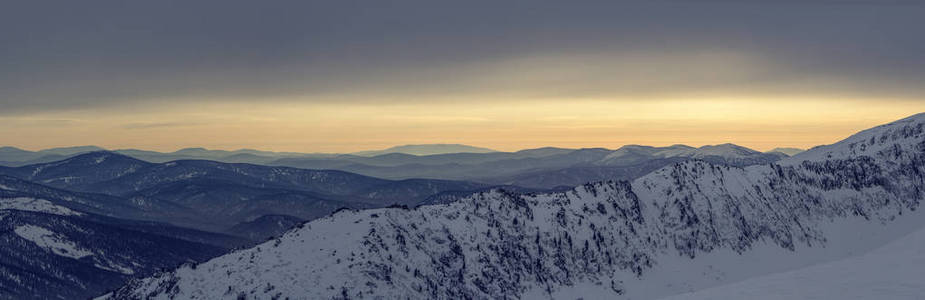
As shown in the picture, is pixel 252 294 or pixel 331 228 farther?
pixel 331 228

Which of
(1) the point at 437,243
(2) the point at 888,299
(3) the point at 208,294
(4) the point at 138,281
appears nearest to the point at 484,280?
(1) the point at 437,243

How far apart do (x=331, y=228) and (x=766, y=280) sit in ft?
521

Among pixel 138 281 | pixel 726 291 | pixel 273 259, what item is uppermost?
pixel 726 291

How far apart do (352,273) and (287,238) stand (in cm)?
3346

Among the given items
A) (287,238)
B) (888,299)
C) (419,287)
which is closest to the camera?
(888,299)

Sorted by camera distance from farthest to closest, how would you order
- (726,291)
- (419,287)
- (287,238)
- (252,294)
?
(287,238), (419,287), (252,294), (726,291)

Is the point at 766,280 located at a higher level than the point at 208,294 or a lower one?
higher

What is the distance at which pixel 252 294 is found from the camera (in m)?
161

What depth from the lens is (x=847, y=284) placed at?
133 ft

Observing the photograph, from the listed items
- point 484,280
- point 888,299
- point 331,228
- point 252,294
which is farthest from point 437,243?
point 888,299

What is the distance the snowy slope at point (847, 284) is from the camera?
3644 cm

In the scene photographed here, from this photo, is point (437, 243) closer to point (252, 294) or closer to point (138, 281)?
point (252, 294)

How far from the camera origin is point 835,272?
152 feet

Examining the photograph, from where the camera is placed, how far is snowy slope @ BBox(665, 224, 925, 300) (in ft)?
120
